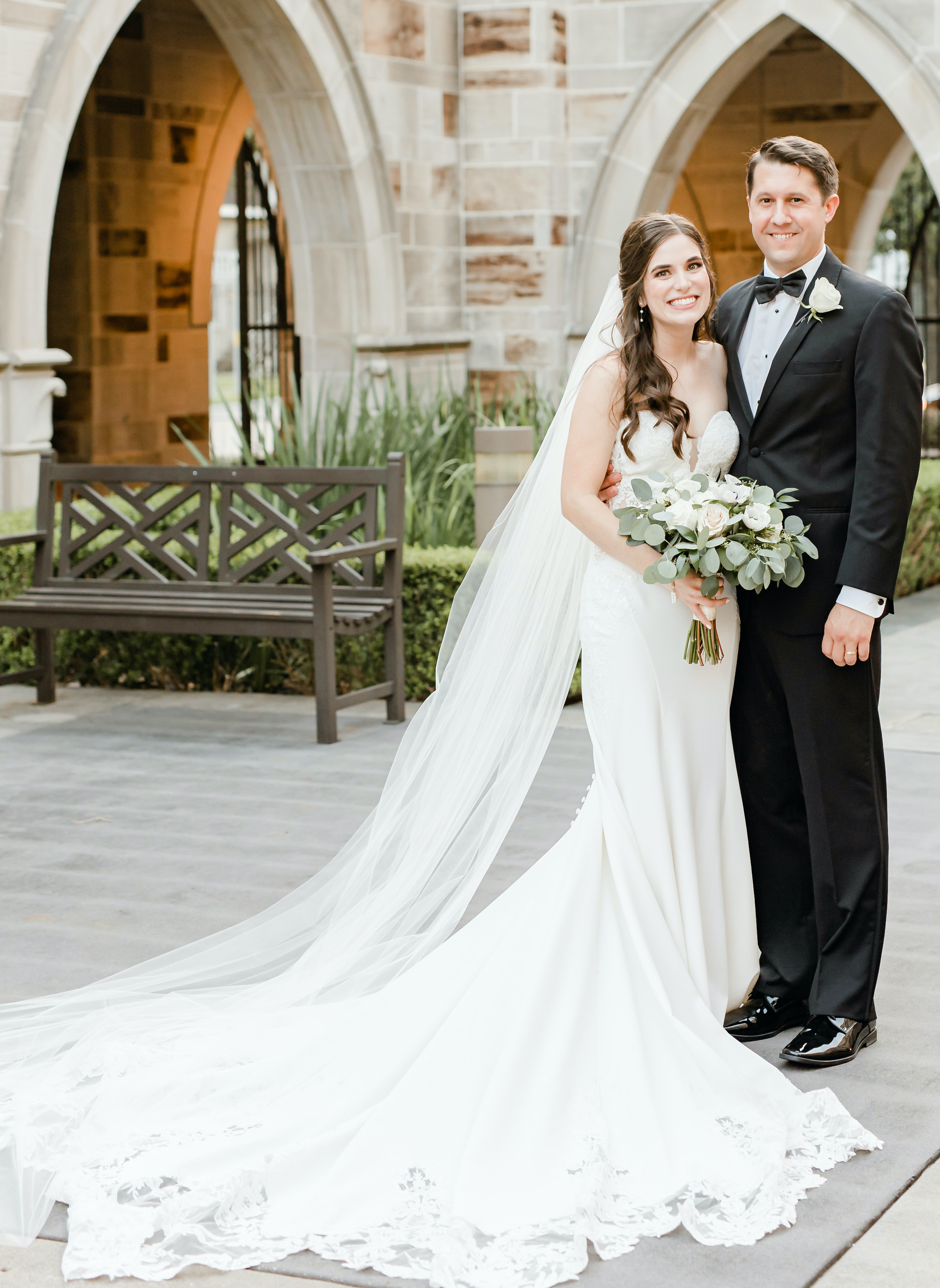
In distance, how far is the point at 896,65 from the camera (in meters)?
9.72

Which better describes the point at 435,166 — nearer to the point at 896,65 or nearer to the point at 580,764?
the point at 896,65

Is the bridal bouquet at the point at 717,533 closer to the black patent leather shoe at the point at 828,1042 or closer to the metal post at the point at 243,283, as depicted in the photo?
the black patent leather shoe at the point at 828,1042

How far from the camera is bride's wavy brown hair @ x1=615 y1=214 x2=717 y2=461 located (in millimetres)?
3346

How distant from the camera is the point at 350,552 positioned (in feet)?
20.8

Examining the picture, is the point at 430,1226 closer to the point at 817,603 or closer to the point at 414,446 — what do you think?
the point at 817,603

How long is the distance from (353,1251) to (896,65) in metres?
8.70

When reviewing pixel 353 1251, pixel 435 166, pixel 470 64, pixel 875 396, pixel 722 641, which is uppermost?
pixel 470 64

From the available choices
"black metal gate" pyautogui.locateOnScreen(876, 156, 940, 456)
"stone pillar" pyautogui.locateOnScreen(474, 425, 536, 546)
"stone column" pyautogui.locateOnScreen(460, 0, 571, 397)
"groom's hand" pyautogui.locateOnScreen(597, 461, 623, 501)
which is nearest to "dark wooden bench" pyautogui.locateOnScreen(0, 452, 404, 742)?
"stone pillar" pyautogui.locateOnScreen(474, 425, 536, 546)

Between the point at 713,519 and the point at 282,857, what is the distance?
2.14 meters

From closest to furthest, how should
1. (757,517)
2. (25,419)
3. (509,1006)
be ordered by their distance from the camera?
1. (509,1006)
2. (757,517)
3. (25,419)

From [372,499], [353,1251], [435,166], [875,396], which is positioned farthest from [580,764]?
[435,166]

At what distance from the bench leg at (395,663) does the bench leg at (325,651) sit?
38 centimetres

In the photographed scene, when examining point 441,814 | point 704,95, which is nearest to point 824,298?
point 441,814

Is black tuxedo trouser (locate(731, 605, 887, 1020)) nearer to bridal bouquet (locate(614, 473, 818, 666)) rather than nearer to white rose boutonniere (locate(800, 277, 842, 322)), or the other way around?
bridal bouquet (locate(614, 473, 818, 666))
